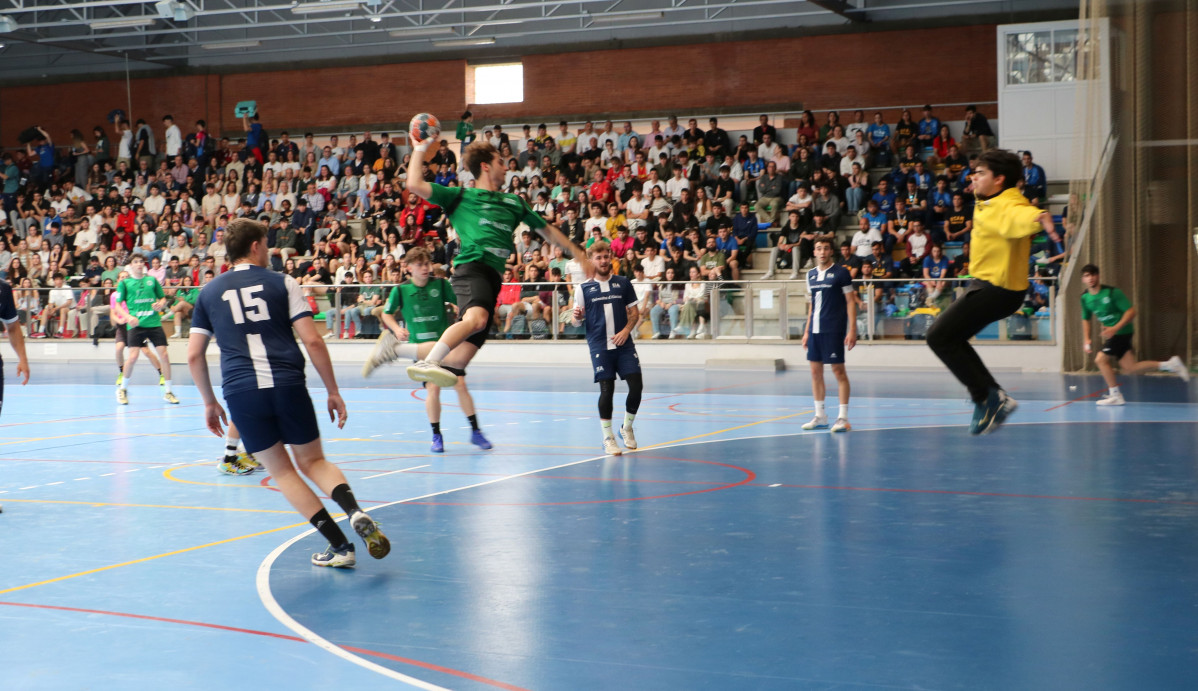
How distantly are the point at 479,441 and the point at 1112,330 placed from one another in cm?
794

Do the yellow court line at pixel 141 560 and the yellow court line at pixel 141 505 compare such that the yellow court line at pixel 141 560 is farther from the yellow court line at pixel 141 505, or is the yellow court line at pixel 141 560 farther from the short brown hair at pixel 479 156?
the short brown hair at pixel 479 156

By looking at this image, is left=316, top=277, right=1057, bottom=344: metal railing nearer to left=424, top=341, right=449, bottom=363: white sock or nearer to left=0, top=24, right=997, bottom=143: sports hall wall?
left=0, top=24, right=997, bottom=143: sports hall wall

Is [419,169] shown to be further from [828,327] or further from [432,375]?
[828,327]

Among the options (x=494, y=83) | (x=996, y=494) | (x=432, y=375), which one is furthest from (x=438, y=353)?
(x=494, y=83)

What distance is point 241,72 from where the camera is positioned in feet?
112

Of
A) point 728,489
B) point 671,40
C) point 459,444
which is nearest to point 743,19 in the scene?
point 671,40

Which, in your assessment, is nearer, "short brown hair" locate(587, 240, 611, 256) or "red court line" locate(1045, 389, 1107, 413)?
"short brown hair" locate(587, 240, 611, 256)

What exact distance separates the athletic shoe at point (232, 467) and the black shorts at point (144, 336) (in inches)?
280

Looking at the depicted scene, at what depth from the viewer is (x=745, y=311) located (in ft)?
70.0

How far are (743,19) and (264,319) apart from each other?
84.1ft

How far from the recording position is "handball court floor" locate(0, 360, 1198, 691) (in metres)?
4.21

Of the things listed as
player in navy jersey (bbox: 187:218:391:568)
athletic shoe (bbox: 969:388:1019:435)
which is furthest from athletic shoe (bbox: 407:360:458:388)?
athletic shoe (bbox: 969:388:1019:435)

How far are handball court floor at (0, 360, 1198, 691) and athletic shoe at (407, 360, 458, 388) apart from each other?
0.84 metres

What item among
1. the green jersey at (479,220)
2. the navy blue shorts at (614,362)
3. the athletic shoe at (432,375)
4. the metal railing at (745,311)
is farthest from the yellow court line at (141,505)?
the metal railing at (745,311)
